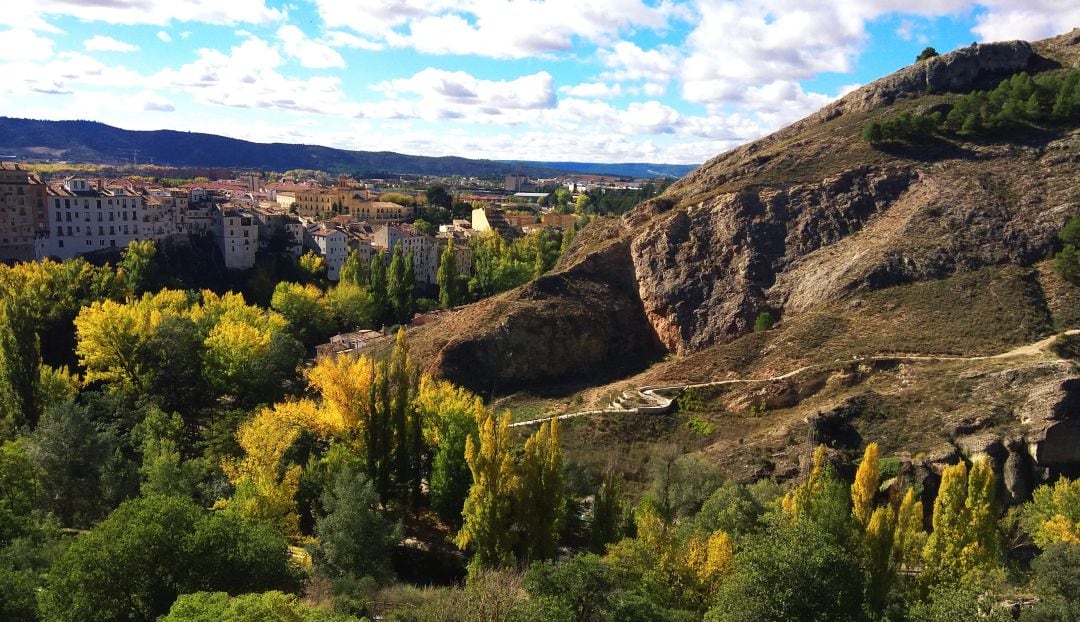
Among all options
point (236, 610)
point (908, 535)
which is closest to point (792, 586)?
point (908, 535)

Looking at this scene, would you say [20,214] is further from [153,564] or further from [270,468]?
[153,564]

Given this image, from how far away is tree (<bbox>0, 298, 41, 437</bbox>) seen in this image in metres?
40.6

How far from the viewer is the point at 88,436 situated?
33969 millimetres

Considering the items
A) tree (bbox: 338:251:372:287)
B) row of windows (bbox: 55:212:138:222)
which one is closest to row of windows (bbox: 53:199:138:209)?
row of windows (bbox: 55:212:138:222)

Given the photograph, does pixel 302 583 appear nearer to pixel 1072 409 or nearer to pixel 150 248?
pixel 1072 409

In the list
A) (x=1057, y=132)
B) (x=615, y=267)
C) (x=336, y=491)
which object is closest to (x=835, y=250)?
(x=615, y=267)

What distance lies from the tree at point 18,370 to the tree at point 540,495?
28.7 m

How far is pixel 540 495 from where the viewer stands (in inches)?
1171

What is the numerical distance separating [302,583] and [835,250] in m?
45.3

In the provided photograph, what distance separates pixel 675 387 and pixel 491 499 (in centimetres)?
2334

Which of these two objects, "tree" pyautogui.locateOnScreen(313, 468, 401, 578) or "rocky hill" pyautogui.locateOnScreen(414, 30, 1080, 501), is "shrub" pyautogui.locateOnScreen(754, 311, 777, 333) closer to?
"rocky hill" pyautogui.locateOnScreen(414, 30, 1080, 501)

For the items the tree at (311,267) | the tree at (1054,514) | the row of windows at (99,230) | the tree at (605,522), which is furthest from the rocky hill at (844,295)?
the row of windows at (99,230)

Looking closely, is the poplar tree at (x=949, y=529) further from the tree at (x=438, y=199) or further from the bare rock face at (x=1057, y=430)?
the tree at (x=438, y=199)

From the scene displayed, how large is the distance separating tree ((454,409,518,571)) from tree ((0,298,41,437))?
27048 millimetres
